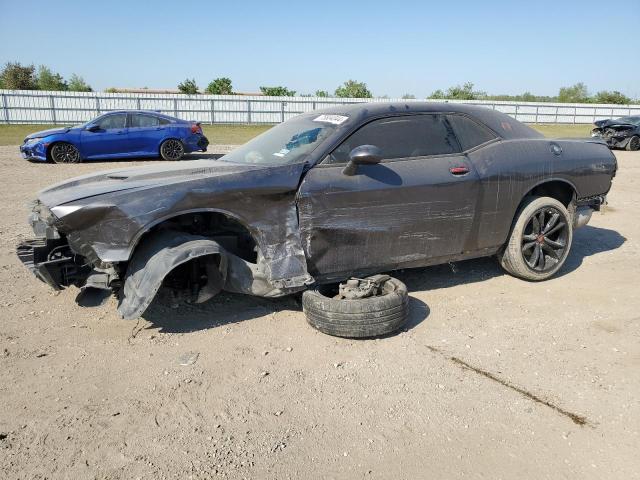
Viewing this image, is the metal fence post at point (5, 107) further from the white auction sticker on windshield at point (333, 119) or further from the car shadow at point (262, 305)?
the white auction sticker on windshield at point (333, 119)

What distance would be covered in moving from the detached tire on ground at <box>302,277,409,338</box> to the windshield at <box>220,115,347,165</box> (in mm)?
1115

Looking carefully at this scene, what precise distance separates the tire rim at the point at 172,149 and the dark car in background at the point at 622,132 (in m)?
15.6

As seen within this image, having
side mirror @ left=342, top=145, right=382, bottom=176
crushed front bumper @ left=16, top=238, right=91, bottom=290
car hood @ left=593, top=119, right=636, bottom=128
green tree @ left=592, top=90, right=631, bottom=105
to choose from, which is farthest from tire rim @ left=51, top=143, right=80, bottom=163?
green tree @ left=592, top=90, right=631, bottom=105

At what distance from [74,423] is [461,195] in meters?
3.21

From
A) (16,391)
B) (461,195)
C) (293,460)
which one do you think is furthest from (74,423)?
(461,195)

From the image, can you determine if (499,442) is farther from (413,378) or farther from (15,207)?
(15,207)

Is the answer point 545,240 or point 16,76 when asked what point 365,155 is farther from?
point 16,76

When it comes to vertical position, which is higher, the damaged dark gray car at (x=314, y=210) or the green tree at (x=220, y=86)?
the green tree at (x=220, y=86)

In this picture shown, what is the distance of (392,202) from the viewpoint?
4000 millimetres

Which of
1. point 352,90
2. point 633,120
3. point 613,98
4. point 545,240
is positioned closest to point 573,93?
point 613,98

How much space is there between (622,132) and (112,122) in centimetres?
1789

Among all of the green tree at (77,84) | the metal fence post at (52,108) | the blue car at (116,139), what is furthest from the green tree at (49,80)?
the blue car at (116,139)

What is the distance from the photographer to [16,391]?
300 cm

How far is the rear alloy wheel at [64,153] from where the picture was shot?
13008 millimetres
